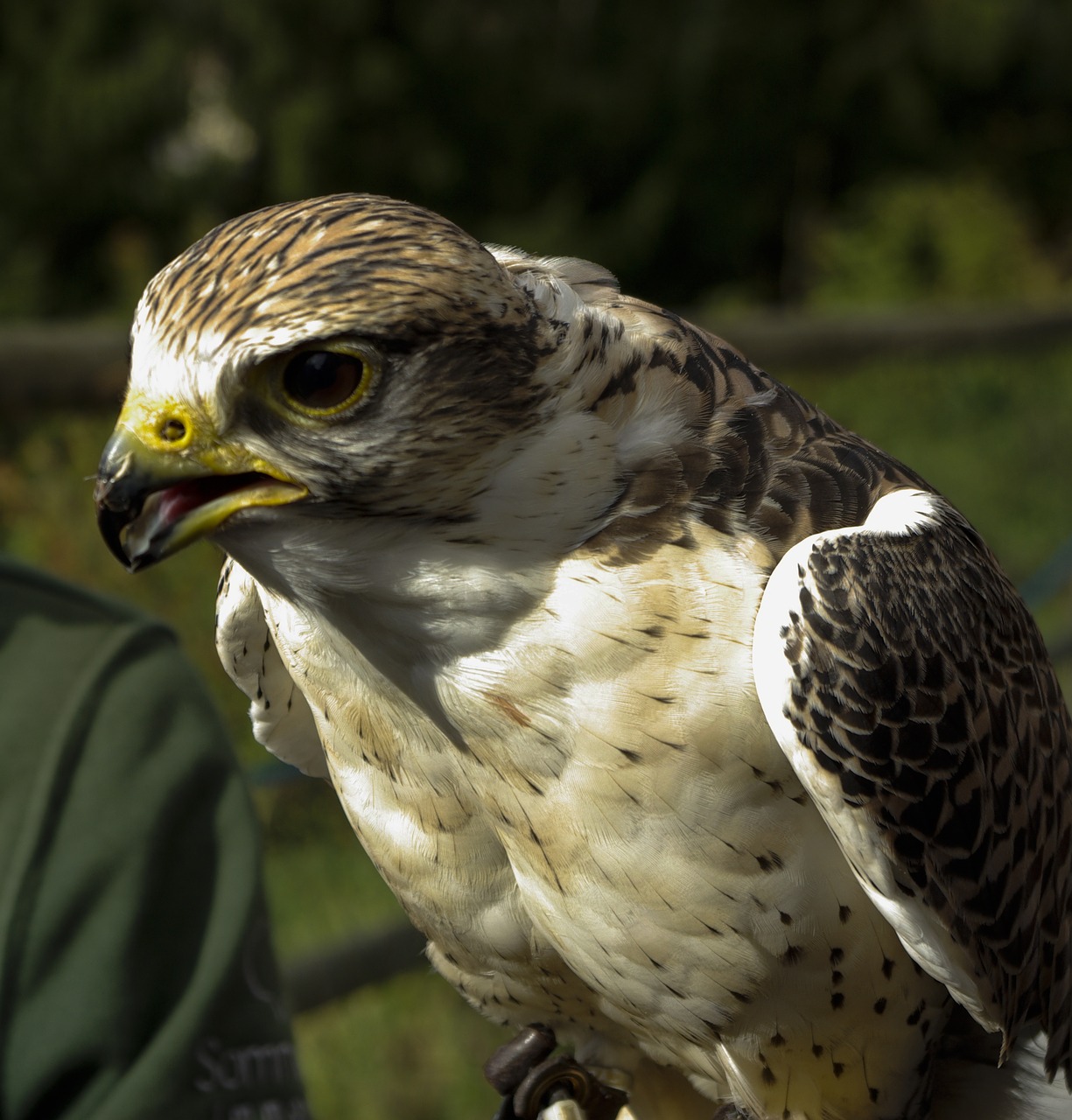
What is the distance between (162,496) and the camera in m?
1.50

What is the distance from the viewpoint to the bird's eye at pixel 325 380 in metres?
1.42

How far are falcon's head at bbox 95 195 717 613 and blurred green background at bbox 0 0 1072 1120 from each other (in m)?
2.84

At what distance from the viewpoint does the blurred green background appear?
5172 mm

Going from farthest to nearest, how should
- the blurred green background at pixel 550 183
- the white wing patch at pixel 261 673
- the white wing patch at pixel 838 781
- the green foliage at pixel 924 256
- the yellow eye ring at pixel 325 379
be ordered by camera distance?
the green foliage at pixel 924 256 → the blurred green background at pixel 550 183 → the white wing patch at pixel 261 673 → the white wing patch at pixel 838 781 → the yellow eye ring at pixel 325 379

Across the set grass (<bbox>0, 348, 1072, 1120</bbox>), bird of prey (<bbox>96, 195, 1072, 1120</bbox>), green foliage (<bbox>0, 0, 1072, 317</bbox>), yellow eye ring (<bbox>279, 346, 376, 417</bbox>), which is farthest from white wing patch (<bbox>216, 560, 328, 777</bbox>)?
green foliage (<bbox>0, 0, 1072, 317</bbox>)

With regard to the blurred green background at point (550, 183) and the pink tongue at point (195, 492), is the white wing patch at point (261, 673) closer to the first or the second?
the pink tongue at point (195, 492)

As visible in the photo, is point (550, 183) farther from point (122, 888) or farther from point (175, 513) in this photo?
point (175, 513)

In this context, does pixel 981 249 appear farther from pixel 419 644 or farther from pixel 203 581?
pixel 419 644

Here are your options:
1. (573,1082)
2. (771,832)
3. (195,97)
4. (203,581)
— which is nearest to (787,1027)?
(771,832)

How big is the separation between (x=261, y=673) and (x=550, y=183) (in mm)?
11670

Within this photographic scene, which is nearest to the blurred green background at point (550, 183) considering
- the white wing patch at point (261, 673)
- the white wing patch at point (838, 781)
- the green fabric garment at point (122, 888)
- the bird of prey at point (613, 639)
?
the green fabric garment at point (122, 888)

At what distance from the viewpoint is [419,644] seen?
167 centimetres

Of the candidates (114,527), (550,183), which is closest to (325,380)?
(114,527)

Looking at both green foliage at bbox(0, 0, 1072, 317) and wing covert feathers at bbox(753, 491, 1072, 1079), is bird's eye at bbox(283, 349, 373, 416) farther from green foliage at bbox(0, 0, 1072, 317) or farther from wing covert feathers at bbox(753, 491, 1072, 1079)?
green foliage at bbox(0, 0, 1072, 317)
